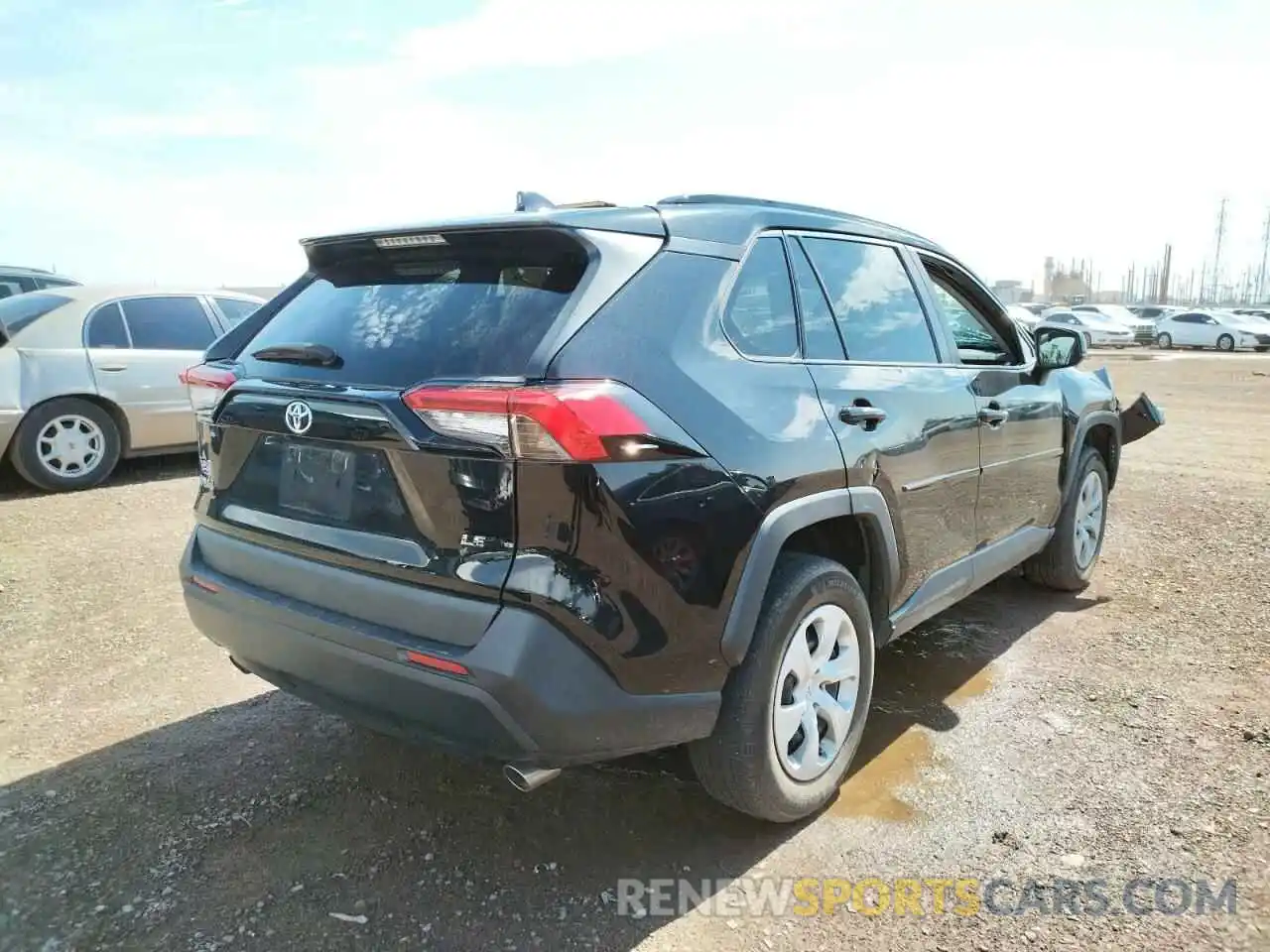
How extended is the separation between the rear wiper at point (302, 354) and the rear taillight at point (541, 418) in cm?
47

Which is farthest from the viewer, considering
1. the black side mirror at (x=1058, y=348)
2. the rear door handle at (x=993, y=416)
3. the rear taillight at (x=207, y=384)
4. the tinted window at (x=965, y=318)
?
the black side mirror at (x=1058, y=348)

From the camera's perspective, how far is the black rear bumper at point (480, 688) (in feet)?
6.86

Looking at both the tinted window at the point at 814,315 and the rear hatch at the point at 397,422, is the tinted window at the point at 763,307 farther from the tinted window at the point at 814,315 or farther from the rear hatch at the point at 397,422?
the rear hatch at the point at 397,422

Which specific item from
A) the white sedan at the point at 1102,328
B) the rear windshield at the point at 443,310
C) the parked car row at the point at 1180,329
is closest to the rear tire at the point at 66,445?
the rear windshield at the point at 443,310

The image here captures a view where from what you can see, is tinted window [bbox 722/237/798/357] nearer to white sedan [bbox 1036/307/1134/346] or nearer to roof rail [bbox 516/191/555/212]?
roof rail [bbox 516/191/555/212]

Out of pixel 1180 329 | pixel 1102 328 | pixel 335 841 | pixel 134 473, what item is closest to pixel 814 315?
pixel 335 841

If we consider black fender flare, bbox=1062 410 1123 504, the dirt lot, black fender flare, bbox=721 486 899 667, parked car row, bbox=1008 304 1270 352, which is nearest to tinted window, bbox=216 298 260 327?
the dirt lot

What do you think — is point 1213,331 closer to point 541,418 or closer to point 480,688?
point 541,418

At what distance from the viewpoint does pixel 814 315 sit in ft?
9.73

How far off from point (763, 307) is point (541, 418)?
0.98 m

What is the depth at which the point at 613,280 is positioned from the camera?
2309 mm

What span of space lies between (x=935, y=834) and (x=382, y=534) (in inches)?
74.8

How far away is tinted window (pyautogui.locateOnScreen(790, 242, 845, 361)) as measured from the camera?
290cm

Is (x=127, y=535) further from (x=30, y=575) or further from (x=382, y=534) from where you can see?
(x=382, y=534)
